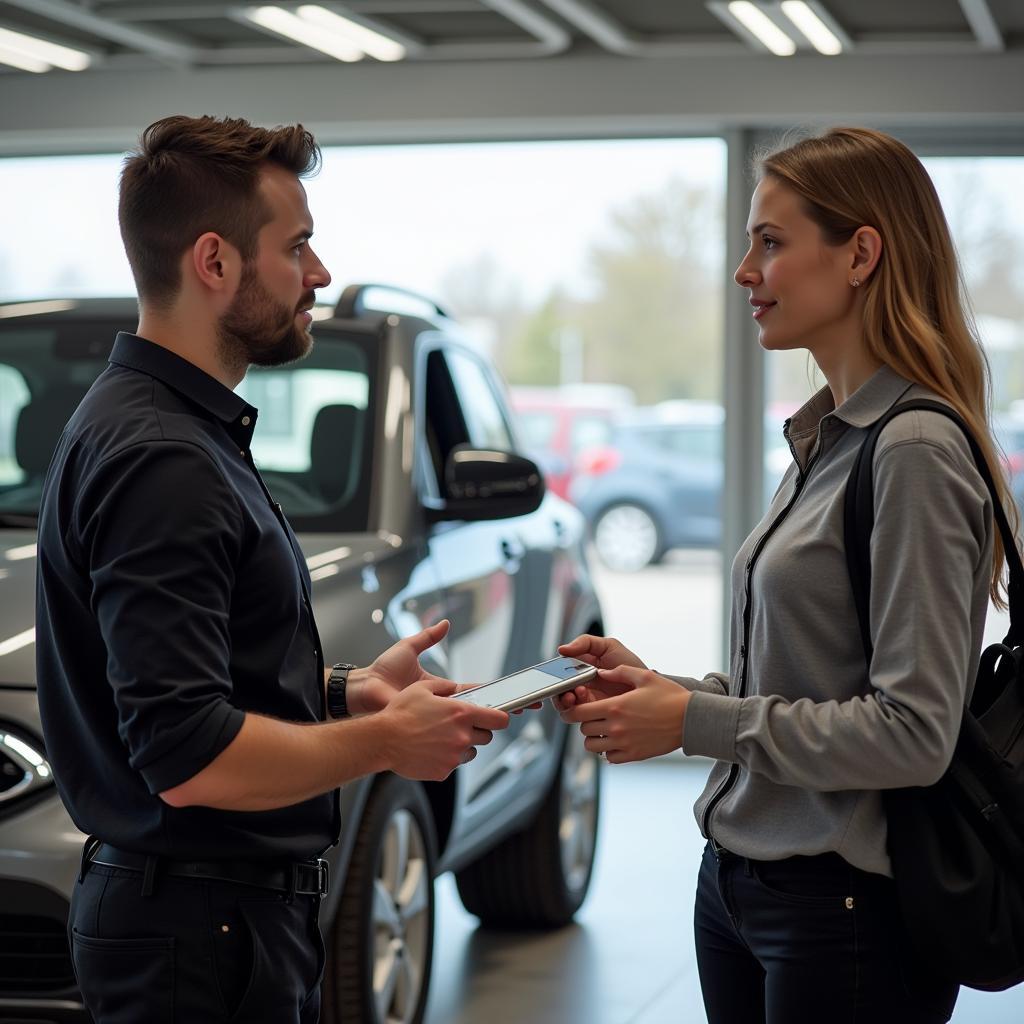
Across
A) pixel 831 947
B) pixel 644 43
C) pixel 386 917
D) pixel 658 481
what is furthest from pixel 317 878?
pixel 658 481

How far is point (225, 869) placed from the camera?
1916 mm

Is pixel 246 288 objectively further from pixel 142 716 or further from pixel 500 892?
pixel 500 892

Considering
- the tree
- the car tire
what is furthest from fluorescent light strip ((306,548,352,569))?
the tree

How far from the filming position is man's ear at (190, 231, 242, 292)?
1.95 m

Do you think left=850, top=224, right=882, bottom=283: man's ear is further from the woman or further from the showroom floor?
the showroom floor

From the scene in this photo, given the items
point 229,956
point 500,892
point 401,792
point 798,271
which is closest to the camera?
point 229,956

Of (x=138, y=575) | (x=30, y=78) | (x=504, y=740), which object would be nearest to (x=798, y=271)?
(x=138, y=575)

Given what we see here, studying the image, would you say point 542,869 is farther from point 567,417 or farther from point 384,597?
point 567,417

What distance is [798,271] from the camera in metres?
2.05

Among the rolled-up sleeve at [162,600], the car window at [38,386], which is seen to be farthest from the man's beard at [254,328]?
the car window at [38,386]

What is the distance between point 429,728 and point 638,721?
266 mm

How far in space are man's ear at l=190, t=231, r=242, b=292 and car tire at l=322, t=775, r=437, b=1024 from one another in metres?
1.64

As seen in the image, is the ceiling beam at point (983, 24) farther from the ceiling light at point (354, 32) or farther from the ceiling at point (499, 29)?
the ceiling light at point (354, 32)

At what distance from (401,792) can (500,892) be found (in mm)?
1539
